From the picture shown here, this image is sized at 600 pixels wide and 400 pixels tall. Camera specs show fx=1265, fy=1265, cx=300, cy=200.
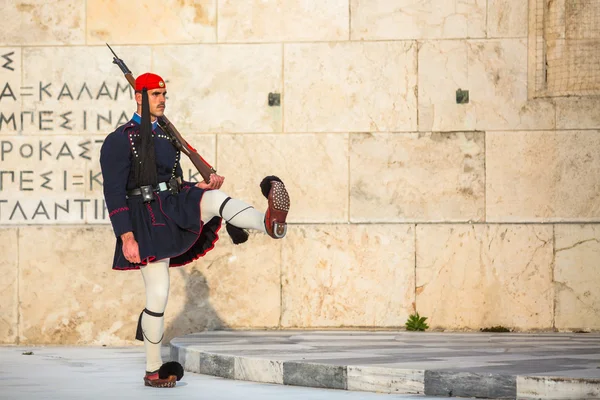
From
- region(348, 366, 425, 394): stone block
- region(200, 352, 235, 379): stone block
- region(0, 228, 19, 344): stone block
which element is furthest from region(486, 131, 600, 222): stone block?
region(0, 228, 19, 344): stone block

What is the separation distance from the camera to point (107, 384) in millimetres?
8477

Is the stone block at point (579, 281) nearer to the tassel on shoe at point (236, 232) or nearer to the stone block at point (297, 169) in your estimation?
the stone block at point (297, 169)

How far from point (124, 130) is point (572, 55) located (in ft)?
16.8

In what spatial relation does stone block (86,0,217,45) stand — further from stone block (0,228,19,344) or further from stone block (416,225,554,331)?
stone block (416,225,554,331)

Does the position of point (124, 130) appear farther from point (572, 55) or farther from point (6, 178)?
point (572, 55)

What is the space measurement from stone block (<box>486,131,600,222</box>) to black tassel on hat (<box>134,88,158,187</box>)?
4.28 metres

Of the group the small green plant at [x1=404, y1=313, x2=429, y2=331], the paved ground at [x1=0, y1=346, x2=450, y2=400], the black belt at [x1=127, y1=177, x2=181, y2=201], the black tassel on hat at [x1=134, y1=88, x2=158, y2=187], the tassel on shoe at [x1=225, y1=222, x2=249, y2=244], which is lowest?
the paved ground at [x1=0, y1=346, x2=450, y2=400]

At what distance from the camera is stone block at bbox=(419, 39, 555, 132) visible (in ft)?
38.5

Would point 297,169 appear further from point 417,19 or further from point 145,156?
point 145,156

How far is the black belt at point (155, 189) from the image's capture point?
27.5 feet

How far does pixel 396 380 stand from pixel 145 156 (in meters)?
2.20

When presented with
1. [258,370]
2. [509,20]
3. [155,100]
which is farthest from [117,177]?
[509,20]

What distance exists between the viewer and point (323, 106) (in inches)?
469

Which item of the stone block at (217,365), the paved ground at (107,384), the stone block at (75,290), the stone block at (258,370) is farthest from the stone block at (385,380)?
Result: the stone block at (75,290)
